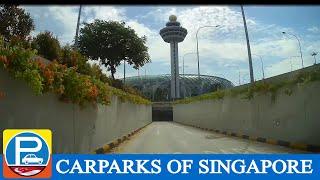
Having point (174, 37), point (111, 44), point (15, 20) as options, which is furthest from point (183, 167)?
point (174, 37)

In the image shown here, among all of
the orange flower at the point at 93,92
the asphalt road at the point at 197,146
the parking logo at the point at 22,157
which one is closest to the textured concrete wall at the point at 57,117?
the parking logo at the point at 22,157

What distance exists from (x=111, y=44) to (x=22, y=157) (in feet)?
130

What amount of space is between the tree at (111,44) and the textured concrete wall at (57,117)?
87.1ft

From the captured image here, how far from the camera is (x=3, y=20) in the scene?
86.4ft

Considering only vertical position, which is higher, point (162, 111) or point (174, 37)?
point (174, 37)

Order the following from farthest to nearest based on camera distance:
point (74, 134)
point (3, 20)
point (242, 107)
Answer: point (242, 107) → point (3, 20) → point (74, 134)

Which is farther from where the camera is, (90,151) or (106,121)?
(106,121)

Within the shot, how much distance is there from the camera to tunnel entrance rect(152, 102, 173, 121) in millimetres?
105438

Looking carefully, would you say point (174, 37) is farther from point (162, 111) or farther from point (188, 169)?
point (188, 169)

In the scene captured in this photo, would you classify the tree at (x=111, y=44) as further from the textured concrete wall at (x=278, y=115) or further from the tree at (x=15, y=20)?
the tree at (x=15, y=20)

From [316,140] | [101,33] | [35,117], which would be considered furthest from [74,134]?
[101,33]

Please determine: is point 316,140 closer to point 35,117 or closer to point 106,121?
point 106,121

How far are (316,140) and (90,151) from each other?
885 cm

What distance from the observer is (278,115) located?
920 inches
